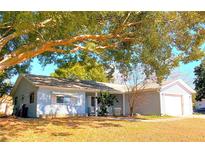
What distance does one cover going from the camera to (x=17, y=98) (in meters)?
29.7

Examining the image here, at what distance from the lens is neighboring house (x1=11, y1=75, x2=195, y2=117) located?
80.0 ft

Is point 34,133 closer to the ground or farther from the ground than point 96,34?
closer to the ground

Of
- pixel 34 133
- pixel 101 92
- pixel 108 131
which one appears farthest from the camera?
pixel 101 92

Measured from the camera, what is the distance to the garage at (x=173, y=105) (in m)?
29.4

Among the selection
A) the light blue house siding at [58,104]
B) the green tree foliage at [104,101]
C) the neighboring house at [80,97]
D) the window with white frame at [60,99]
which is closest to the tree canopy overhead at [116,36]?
the light blue house siding at [58,104]

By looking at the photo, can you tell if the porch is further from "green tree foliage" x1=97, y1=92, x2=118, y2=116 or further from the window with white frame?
the window with white frame

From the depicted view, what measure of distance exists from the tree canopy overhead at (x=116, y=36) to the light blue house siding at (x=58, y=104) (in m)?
5.05

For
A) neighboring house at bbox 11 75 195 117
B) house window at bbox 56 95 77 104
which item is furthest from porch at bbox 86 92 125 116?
house window at bbox 56 95 77 104

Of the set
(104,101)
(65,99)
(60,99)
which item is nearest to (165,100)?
(104,101)
